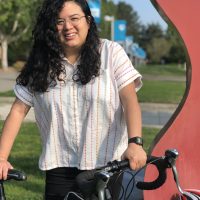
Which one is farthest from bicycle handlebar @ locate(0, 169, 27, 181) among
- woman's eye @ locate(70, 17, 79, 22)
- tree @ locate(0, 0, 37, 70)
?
tree @ locate(0, 0, 37, 70)

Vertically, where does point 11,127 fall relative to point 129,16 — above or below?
above

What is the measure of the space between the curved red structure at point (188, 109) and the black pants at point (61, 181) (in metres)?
1.39

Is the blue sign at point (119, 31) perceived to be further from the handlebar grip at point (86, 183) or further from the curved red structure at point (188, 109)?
the handlebar grip at point (86, 183)

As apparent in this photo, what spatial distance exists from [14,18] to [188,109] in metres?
33.6

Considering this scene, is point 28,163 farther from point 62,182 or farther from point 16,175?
point 16,175

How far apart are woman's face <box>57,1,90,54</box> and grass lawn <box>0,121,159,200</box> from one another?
10.4 feet

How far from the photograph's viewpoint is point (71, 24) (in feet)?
8.75

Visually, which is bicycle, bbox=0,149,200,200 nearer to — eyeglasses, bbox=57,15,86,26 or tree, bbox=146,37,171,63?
eyeglasses, bbox=57,15,86,26

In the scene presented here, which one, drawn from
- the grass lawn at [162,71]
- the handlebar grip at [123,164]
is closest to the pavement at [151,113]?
the handlebar grip at [123,164]

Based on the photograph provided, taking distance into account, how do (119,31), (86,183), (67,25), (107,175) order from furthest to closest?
1. (119,31)
2. (67,25)
3. (86,183)
4. (107,175)

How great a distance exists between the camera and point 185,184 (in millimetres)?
4137

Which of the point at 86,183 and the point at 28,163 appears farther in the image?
the point at 28,163

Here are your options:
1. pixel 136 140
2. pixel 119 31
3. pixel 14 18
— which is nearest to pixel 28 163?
pixel 136 140

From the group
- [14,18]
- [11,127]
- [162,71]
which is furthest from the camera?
[162,71]
